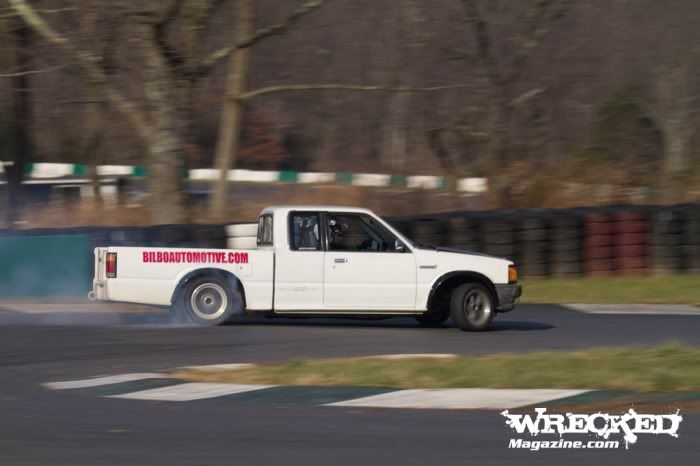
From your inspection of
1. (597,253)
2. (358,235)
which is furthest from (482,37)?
(358,235)

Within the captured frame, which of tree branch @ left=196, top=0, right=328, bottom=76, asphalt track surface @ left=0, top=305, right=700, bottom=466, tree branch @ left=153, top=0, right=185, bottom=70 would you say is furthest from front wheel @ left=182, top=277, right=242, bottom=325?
tree branch @ left=196, top=0, right=328, bottom=76

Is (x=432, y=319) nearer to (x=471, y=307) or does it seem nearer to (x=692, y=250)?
(x=471, y=307)

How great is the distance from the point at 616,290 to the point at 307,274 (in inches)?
279

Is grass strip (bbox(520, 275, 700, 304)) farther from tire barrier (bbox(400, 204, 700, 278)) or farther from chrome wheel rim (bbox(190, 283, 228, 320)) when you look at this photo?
chrome wheel rim (bbox(190, 283, 228, 320))

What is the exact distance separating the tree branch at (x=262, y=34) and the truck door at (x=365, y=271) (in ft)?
25.1

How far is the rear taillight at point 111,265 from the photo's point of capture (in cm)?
1251

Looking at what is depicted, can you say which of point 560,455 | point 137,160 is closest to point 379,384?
point 560,455

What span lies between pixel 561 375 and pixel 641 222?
10134 millimetres

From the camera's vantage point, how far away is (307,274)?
41.2 ft

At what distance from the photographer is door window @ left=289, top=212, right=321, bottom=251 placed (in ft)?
41.5

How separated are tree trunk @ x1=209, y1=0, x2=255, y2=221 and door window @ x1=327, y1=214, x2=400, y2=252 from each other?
8.55m

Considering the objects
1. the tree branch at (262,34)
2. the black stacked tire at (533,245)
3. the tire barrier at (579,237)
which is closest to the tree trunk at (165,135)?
the tree branch at (262,34)

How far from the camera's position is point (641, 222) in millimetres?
18672

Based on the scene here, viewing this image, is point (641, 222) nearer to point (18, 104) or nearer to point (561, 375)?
point (561, 375)
